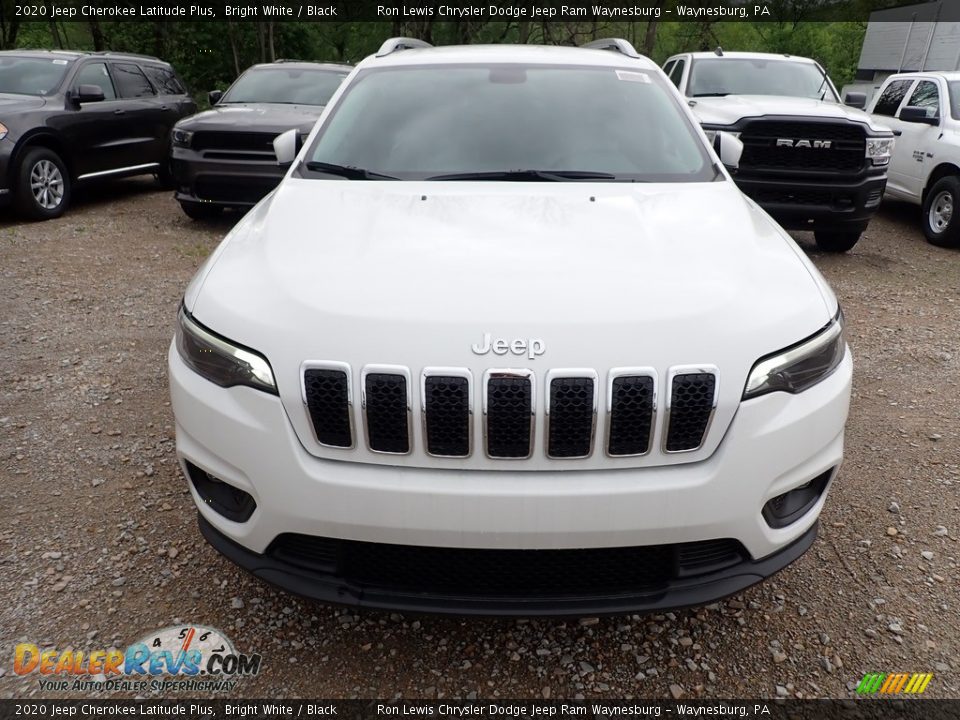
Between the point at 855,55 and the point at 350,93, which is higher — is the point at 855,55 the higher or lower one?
the lower one

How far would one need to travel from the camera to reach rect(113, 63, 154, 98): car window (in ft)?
30.1

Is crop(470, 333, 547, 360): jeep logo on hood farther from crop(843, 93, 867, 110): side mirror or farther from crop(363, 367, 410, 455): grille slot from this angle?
crop(843, 93, 867, 110): side mirror

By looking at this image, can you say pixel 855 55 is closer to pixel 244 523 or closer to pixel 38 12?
pixel 38 12

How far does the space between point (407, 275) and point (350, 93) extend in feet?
5.63

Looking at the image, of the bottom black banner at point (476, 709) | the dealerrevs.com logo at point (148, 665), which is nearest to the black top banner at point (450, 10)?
the bottom black banner at point (476, 709)

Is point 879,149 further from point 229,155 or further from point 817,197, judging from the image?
point 229,155

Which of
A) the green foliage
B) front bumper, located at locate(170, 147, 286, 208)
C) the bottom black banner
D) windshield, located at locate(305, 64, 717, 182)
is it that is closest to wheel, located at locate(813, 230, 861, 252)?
windshield, located at locate(305, 64, 717, 182)

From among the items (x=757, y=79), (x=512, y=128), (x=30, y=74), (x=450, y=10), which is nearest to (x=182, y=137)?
(x=30, y=74)

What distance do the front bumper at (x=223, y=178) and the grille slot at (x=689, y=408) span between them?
6068mm

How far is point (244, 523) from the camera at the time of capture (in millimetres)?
1938

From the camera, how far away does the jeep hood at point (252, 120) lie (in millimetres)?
7113

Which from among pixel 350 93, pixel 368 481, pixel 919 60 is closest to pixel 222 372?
pixel 368 481

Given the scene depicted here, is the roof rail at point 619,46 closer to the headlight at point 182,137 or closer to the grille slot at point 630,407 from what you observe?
the grille slot at point 630,407

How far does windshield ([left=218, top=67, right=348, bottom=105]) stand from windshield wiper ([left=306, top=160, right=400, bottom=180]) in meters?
5.70
